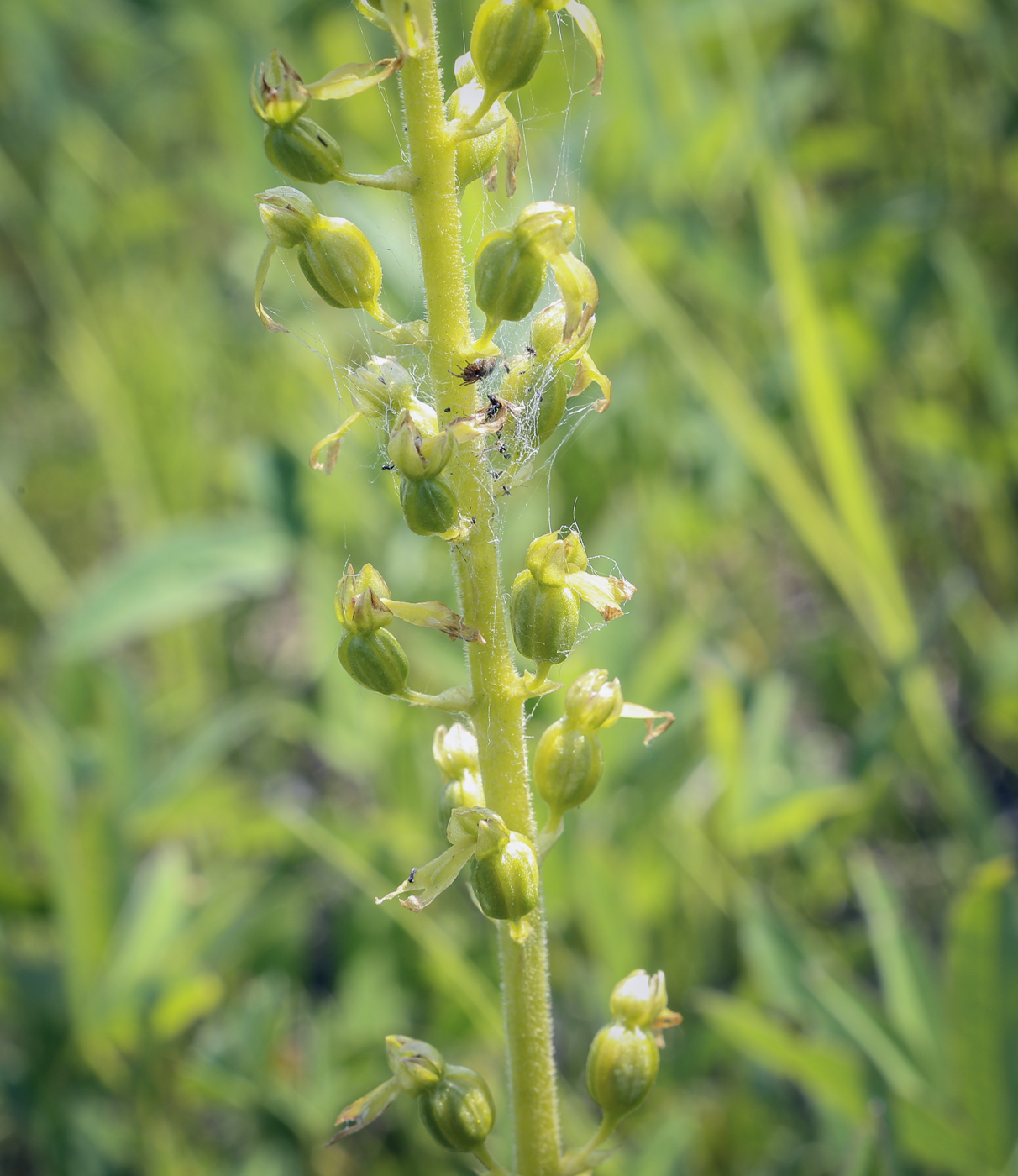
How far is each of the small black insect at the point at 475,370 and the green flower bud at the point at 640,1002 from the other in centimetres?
53

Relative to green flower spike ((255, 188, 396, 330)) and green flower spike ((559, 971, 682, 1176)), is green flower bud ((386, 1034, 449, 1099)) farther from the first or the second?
green flower spike ((255, 188, 396, 330))

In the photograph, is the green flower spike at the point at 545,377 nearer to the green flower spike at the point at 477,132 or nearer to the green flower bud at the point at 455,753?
the green flower spike at the point at 477,132

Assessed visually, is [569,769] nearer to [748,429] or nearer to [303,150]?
[303,150]

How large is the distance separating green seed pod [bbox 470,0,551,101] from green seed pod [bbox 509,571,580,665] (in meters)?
0.39

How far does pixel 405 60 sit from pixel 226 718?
5.10ft

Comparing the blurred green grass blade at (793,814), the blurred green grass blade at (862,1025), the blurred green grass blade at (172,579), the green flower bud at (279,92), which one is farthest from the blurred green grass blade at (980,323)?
the green flower bud at (279,92)

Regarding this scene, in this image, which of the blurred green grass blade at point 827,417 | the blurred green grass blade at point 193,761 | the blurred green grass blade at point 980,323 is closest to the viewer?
the blurred green grass blade at point 193,761

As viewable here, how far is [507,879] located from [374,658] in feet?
0.69

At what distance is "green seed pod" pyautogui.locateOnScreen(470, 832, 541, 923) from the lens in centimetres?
88

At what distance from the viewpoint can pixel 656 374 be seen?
281 centimetres

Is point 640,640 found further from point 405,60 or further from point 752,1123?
point 405,60

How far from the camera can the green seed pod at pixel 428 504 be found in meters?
0.85

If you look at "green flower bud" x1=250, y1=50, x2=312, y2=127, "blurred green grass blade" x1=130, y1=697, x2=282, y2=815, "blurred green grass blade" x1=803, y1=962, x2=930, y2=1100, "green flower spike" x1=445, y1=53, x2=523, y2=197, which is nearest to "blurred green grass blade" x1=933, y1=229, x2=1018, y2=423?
"blurred green grass blade" x1=803, y1=962, x2=930, y2=1100

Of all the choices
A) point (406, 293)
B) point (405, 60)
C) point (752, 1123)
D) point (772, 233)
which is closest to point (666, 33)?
point (772, 233)
